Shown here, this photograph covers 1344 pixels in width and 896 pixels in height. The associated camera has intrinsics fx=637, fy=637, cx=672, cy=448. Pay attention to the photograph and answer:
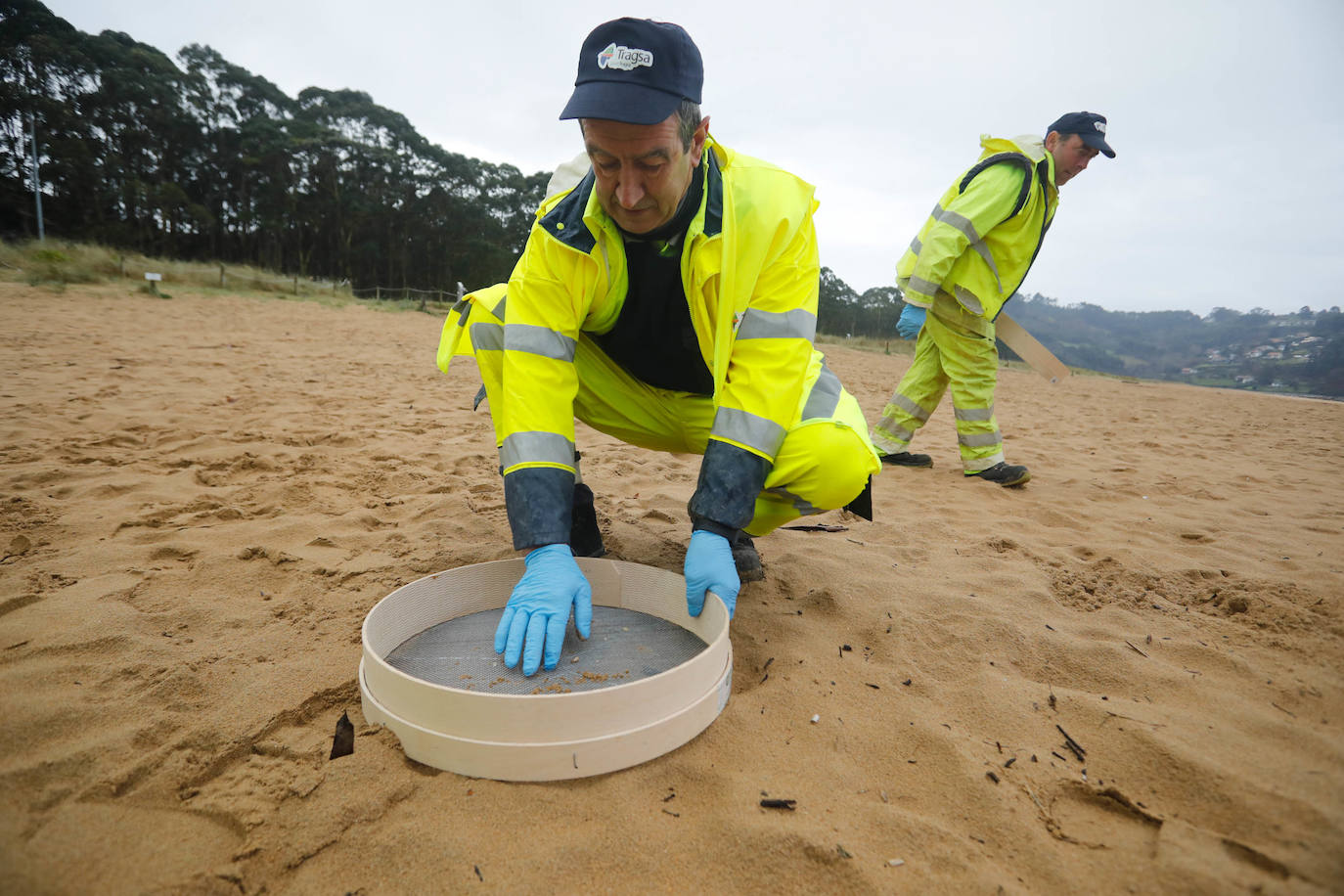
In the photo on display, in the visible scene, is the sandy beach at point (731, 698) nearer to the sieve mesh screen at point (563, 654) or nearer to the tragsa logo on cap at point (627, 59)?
the sieve mesh screen at point (563, 654)

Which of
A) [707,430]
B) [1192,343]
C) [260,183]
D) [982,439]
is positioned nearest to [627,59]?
[707,430]

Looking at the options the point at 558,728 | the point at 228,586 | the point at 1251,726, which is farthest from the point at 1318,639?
the point at 228,586

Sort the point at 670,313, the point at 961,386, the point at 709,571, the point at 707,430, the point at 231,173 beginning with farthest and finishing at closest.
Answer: the point at 231,173 → the point at 961,386 → the point at 707,430 → the point at 670,313 → the point at 709,571

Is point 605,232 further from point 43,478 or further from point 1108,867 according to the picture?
point 43,478

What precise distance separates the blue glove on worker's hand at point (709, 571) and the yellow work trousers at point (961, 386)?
2.30 meters

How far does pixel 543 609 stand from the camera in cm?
149

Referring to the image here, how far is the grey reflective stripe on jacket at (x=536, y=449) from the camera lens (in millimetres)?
1621

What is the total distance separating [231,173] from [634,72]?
3420 centimetres

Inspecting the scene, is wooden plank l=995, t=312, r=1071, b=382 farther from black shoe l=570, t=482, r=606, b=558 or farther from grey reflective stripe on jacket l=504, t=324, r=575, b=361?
grey reflective stripe on jacket l=504, t=324, r=575, b=361

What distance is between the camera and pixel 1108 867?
3.22ft

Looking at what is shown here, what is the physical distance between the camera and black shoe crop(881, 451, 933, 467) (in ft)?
12.4

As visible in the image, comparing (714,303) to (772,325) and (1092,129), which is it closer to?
(772,325)

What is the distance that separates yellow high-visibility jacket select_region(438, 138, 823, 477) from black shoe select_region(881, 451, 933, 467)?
2.24 meters

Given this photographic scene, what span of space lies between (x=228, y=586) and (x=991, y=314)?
3552 millimetres
